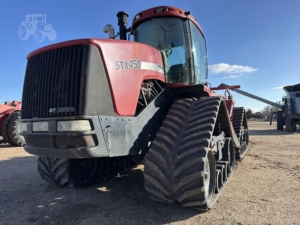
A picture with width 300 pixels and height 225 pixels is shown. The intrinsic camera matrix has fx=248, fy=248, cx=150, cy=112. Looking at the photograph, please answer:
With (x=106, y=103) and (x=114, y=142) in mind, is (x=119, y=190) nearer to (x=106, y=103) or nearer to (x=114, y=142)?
(x=114, y=142)

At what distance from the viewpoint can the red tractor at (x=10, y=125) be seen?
10129 millimetres

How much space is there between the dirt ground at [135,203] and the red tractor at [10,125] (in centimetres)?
536

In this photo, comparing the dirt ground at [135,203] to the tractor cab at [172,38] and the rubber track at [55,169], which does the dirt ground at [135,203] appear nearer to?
the rubber track at [55,169]

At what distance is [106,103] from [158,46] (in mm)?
2055

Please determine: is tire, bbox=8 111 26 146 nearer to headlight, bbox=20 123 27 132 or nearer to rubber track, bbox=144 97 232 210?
headlight, bbox=20 123 27 132

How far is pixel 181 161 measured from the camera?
9.89 ft

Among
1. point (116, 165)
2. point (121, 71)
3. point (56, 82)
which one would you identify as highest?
point (121, 71)

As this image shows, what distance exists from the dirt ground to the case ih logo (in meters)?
1.87

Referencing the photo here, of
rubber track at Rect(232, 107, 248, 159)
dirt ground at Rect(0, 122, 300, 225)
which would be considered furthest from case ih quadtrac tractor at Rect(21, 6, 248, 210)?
rubber track at Rect(232, 107, 248, 159)

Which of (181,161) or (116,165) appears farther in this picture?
(116,165)

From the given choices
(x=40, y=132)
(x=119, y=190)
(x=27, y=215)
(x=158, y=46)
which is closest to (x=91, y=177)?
(x=119, y=190)

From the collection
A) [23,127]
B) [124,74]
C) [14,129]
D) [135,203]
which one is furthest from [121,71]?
[14,129]

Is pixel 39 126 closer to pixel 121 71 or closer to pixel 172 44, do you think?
pixel 121 71

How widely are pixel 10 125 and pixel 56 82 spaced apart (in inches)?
339
